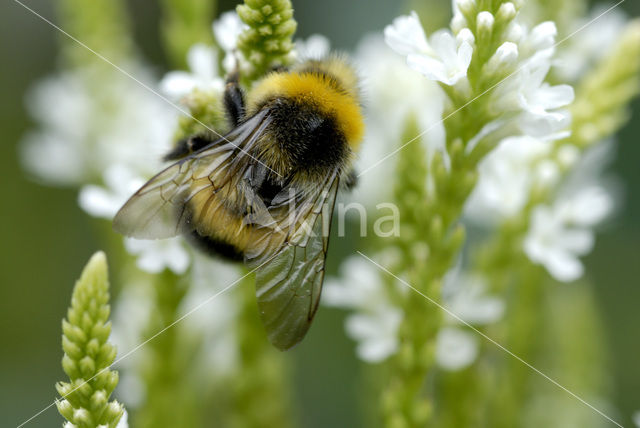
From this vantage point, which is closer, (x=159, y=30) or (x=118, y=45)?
(x=118, y=45)

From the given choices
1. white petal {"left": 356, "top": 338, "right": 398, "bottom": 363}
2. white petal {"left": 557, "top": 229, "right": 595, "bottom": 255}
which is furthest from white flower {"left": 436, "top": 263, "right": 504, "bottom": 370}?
white petal {"left": 557, "top": 229, "right": 595, "bottom": 255}

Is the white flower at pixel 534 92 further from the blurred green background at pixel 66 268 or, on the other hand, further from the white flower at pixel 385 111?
the blurred green background at pixel 66 268

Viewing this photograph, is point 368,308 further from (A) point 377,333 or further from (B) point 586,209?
(B) point 586,209

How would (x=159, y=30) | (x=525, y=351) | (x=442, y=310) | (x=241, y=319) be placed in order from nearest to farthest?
(x=442, y=310) < (x=241, y=319) < (x=525, y=351) < (x=159, y=30)

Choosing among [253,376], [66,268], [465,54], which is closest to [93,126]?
[66,268]

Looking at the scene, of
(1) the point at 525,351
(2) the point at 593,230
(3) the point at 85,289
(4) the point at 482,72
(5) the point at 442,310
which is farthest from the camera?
(2) the point at 593,230

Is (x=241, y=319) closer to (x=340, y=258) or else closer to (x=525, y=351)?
(x=525, y=351)

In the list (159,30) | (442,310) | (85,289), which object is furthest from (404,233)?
(159,30)

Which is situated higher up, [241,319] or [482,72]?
[482,72]
